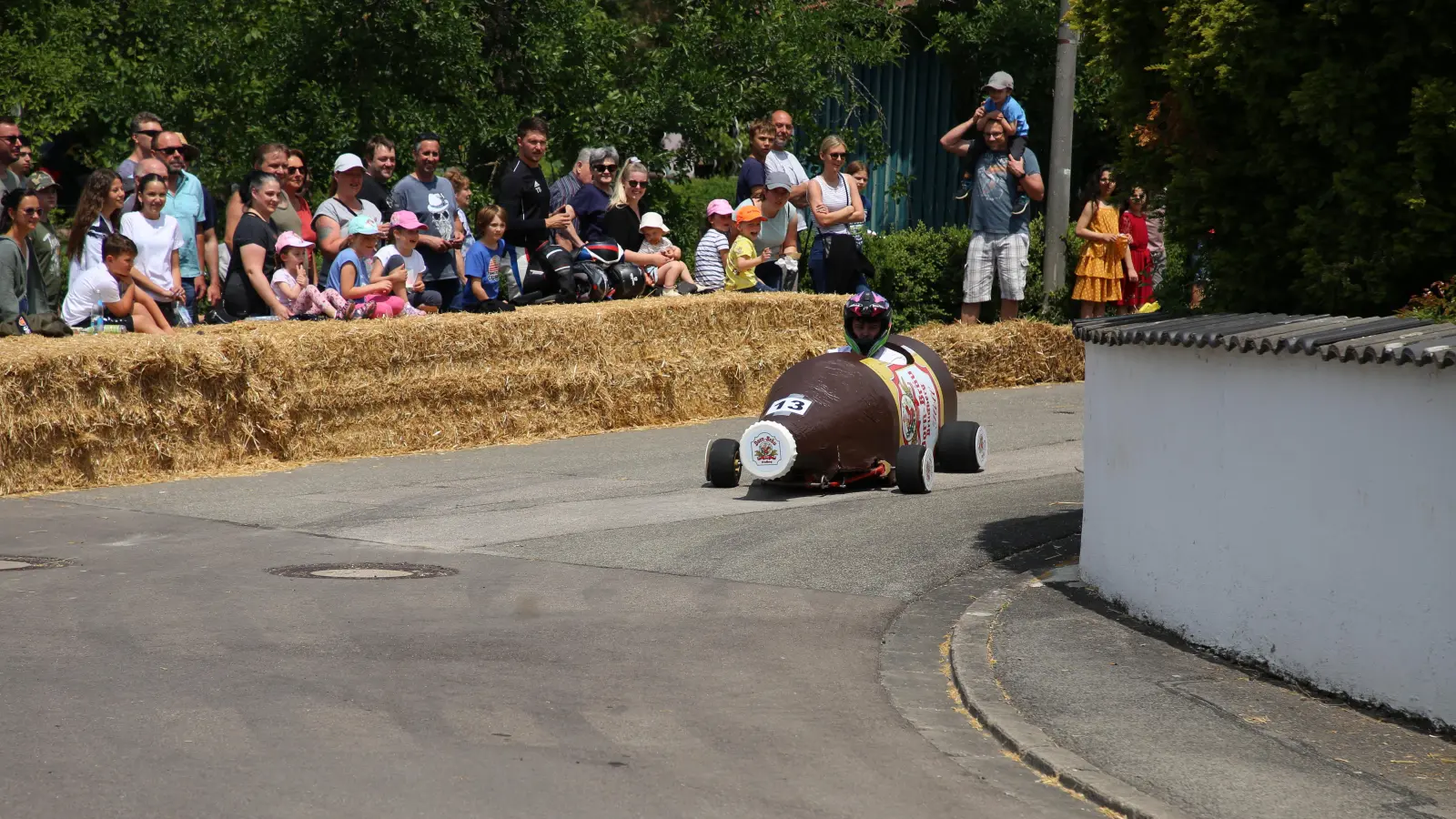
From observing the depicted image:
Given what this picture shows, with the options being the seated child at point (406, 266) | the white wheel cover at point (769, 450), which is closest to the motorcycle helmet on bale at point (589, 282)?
the seated child at point (406, 266)

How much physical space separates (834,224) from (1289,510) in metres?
11.1

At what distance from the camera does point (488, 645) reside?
8125 mm

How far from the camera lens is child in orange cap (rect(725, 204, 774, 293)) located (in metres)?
18.5

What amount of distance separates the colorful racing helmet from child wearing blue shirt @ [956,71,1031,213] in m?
6.06

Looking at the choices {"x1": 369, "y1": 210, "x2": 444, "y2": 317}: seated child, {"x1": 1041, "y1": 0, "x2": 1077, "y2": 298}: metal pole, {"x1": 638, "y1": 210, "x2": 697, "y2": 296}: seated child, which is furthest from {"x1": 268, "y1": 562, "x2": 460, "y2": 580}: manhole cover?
{"x1": 1041, "y1": 0, "x2": 1077, "y2": 298}: metal pole

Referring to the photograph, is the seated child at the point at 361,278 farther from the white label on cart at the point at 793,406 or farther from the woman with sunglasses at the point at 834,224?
the woman with sunglasses at the point at 834,224

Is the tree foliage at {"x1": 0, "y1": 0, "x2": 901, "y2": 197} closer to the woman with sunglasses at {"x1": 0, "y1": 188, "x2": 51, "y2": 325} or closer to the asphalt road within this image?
the woman with sunglasses at {"x1": 0, "y1": 188, "x2": 51, "y2": 325}

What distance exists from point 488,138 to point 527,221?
2.97 metres

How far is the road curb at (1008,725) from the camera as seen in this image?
20.3 ft

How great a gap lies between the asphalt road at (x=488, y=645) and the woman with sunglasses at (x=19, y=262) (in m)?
2.05

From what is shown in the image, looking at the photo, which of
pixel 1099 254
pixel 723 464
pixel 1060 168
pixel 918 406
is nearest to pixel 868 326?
pixel 918 406

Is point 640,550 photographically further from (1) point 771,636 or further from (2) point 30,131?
(2) point 30,131

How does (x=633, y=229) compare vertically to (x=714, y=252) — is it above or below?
above

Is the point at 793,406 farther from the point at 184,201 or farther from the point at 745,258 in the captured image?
the point at 184,201
